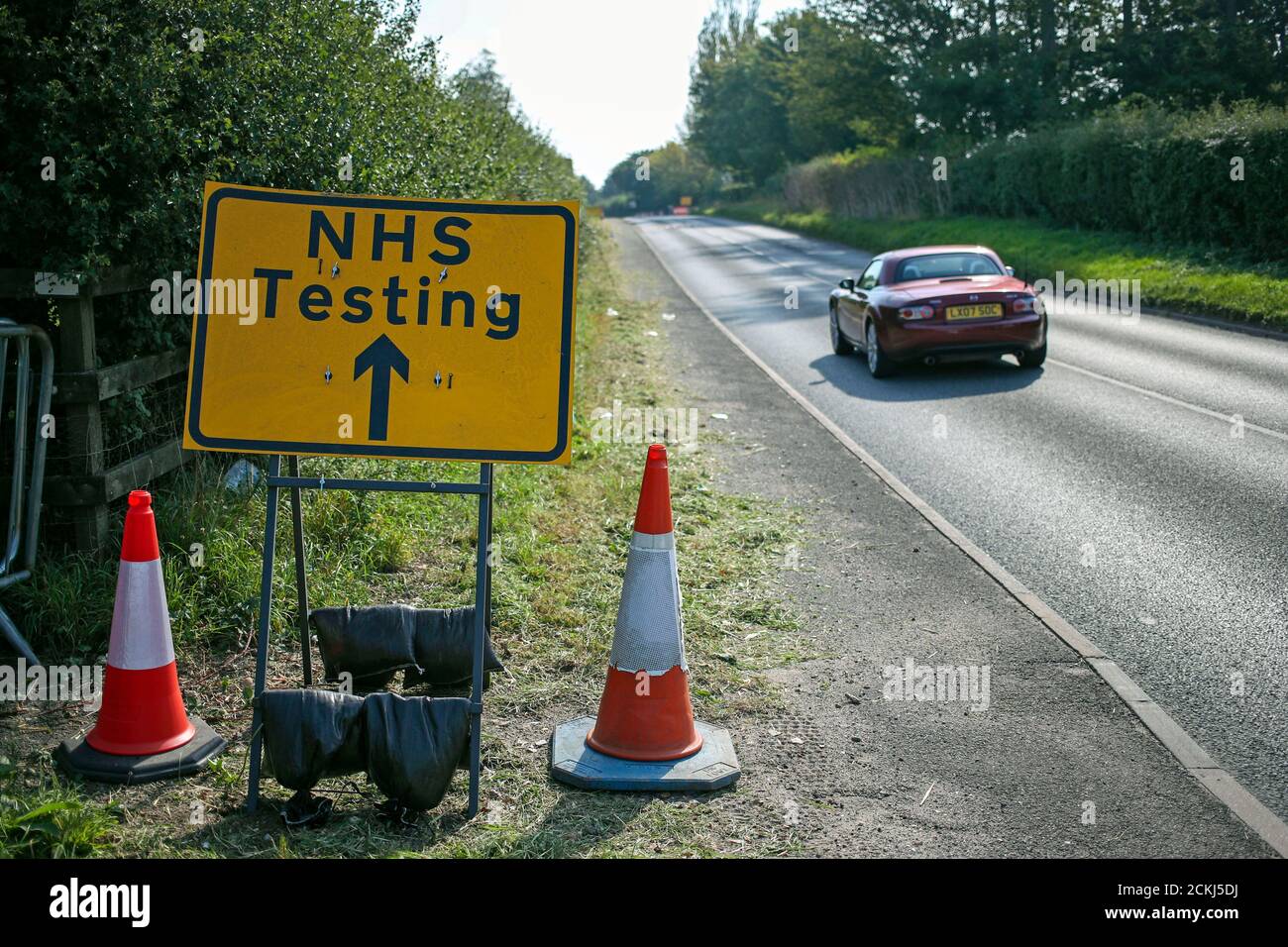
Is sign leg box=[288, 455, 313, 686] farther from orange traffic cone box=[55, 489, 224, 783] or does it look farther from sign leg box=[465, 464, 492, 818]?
sign leg box=[465, 464, 492, 818]

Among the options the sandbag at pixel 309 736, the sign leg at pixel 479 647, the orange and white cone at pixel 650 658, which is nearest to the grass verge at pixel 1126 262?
the orange and white cone at pixel 650 658

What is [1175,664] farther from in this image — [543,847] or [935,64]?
[935,64]

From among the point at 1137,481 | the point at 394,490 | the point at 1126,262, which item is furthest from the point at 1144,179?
the point at 394,490

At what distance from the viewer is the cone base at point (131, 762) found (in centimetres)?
415

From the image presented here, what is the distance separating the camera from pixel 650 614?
14.9 ft

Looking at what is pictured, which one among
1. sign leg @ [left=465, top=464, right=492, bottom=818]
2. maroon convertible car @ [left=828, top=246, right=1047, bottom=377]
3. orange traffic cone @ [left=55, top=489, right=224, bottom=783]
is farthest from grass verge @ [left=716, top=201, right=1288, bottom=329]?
orange traffic cone @ [left=55, top=489, right=224, bottom=783]

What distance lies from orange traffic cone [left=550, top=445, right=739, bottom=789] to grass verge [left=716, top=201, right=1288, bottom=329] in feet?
50.7

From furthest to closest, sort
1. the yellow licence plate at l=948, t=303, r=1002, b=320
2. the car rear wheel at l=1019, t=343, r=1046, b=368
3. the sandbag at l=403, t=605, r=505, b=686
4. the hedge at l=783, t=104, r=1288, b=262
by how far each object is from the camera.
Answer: the hedge at l=783, t=104, r=1288, b=262, the car rear wheel at l=1019, t=343, r=1046, b=368, the yellow licence plate at l=948, t=303, r=1002, b=320, the sandbag at l=403, t=605, r=505, b=686

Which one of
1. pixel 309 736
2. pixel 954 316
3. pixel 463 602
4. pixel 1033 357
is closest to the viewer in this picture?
pixel 309 736

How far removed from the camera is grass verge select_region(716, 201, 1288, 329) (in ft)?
61.6

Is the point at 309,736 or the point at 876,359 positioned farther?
the point at 876,359

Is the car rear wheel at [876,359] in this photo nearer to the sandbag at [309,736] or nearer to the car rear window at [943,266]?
the car rear window at [943,266]

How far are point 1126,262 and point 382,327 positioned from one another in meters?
23.1

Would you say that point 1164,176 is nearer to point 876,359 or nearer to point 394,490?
point 876,359
